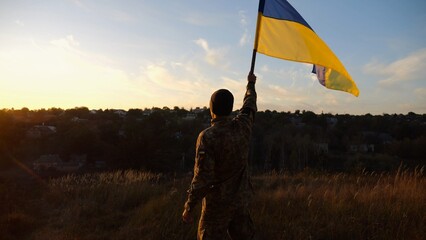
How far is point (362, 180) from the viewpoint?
9.49 m

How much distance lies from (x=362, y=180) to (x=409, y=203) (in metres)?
2.71

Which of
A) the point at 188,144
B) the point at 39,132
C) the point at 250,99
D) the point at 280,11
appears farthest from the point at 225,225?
the point at 39,132

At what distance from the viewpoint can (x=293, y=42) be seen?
5.22 m

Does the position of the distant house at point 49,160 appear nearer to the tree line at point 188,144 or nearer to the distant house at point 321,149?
the tree line at point 188,144

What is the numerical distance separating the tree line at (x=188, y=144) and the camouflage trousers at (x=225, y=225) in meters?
23.9

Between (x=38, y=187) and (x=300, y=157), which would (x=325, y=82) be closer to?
(x=38, y=187)

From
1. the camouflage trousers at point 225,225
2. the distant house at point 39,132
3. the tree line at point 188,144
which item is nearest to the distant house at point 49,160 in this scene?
the tree line at point 188,144

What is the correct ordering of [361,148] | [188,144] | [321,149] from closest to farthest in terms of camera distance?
1. [188,144]
2. [321,149]
3. [361,148]

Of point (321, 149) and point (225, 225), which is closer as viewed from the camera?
point (225, 225)

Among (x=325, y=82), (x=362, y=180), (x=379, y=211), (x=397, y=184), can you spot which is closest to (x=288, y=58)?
(x=325, y=82)

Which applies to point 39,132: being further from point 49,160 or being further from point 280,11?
point 280,11

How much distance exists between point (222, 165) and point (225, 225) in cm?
59

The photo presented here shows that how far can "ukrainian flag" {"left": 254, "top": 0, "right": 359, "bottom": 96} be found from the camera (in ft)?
16.6

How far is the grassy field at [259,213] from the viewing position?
6.14 meters
